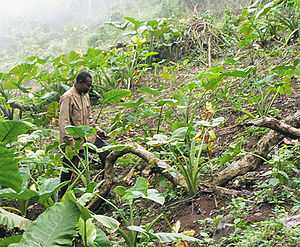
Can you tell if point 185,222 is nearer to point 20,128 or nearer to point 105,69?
point 20,128

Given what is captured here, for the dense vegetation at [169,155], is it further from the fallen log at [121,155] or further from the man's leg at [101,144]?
the man's leg at [101,144]

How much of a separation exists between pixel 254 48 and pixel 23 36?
1217 cm

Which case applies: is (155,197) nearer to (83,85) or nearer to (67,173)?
(67,173)

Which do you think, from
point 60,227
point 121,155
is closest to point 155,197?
point 60,227

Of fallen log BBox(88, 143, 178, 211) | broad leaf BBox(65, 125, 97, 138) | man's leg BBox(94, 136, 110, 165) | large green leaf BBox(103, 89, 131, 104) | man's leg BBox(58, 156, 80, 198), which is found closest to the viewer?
broad leaf BBox(65, 125, 97, 138)

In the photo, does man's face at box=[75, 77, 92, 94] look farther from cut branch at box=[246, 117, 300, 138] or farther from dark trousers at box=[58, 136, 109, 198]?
cut branch at box=[246, 117, 300, 138]

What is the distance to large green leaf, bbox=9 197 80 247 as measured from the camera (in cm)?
237

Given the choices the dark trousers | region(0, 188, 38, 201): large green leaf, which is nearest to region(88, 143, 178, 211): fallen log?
the dark trousers

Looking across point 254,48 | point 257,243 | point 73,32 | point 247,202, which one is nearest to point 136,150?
point 247,202

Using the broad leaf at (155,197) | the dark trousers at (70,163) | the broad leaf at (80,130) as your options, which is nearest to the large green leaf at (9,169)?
the broad leaf at (155,197)

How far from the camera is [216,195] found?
3855mm

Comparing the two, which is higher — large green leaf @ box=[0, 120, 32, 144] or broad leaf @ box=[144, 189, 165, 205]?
large green leaf @ box=[0, 120, 32, 144]

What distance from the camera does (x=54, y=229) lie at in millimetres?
2430

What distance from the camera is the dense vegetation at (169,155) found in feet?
9.44
